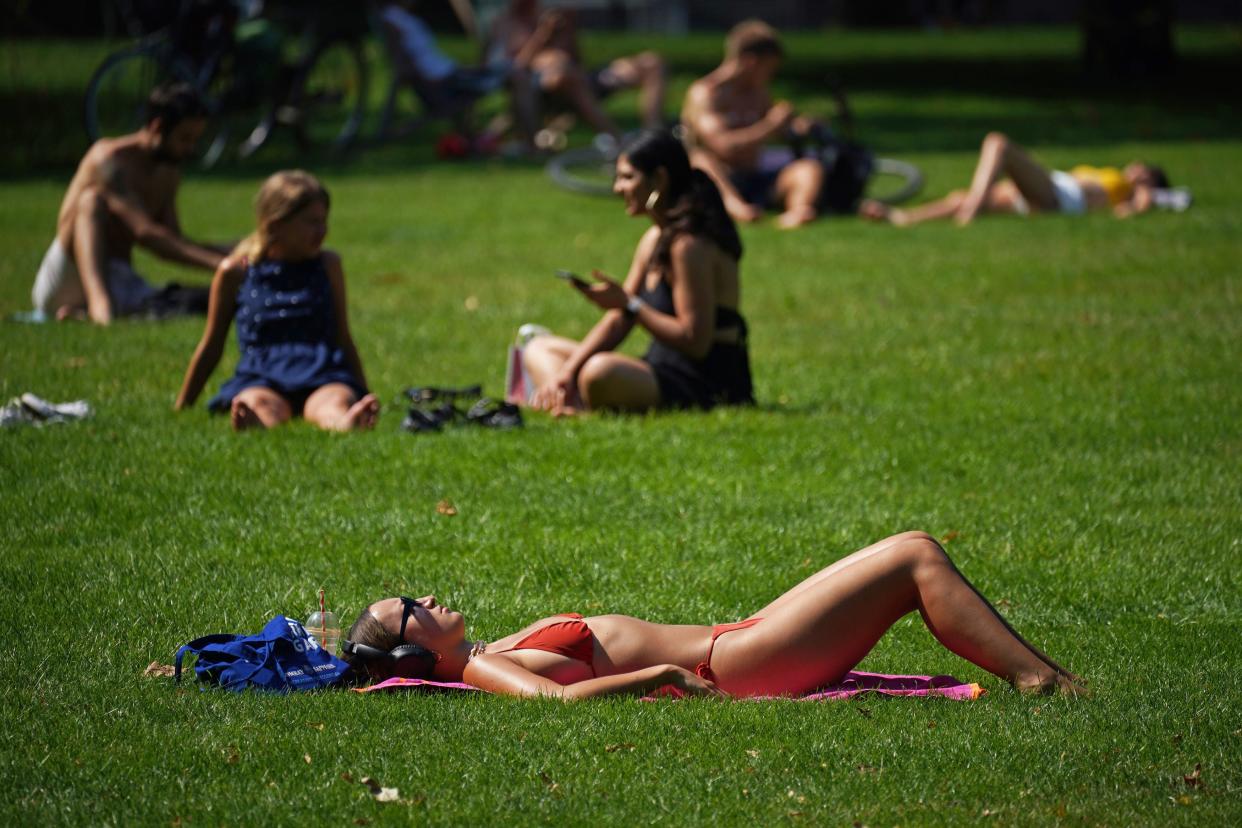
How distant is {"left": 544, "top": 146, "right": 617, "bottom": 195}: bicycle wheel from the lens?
18109 millimetres

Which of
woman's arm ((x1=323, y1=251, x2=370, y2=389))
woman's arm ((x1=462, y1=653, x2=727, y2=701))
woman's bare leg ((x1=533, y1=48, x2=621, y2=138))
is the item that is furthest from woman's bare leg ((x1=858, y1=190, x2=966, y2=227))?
woman's arm ((x1=462, y1=653, x2=727, y2=701))

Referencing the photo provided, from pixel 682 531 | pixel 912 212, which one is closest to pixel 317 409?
pixel 682 531

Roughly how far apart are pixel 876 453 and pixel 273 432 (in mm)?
3119

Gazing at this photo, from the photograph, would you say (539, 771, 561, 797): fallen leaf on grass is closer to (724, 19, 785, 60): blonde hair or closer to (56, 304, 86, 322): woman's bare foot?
(56, 304, 86, 322): woman's bare foot

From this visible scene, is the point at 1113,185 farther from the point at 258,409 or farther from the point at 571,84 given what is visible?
the point at 258,409

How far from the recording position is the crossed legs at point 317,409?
27.0 feet

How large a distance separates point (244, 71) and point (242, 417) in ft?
40.0

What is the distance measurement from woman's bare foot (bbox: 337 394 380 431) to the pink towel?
3259 mm

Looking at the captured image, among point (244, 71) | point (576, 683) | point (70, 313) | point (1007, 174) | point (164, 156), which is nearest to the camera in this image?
point (576, 683)

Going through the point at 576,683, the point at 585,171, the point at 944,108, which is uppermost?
the point at 576,683

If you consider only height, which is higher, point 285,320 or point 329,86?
point 285,320

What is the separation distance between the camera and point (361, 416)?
8.24 metres

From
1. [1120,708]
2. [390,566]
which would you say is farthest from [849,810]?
[390,566]

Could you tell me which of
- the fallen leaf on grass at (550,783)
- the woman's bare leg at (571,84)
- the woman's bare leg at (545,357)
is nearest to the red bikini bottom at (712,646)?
the fallen leaf on grass at (550,783)
